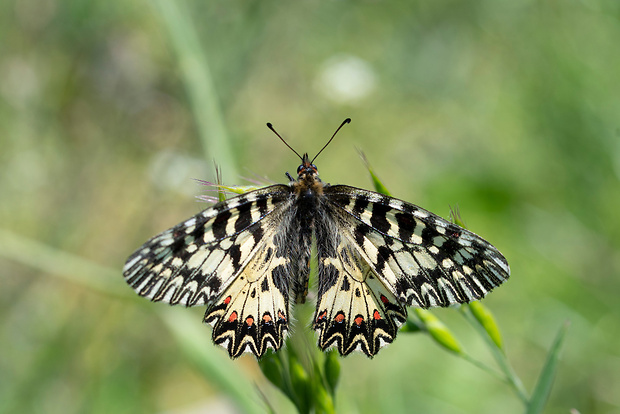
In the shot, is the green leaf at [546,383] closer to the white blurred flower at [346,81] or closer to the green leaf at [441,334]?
the green leaf at [441,334]

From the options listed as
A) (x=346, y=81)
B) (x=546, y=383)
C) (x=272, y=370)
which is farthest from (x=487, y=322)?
(x=346, y=81)

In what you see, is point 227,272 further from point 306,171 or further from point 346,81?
point 346,81

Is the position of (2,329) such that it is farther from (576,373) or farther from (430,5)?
(430,5)

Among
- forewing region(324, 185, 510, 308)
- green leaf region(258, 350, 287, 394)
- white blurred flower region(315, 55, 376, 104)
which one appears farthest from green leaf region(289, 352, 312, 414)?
white blurred flower region(315, 55, 376, 104)

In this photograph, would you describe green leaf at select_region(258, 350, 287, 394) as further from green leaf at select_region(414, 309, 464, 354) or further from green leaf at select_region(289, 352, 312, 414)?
green leaf at select_region(414, 309, 464, 354)

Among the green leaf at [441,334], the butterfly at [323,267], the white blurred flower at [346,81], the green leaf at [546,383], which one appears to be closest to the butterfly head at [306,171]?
the butterfly at [323,267]

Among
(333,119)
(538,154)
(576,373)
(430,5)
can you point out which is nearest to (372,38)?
(430,5)
